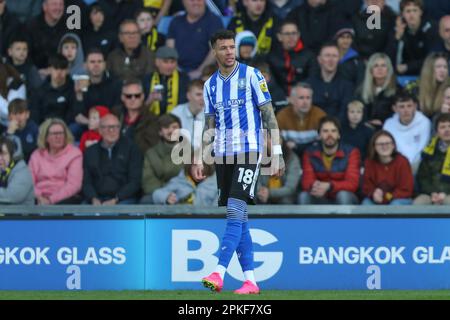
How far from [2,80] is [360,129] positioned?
4437mm

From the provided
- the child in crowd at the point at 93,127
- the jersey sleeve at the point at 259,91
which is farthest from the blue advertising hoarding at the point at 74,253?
the child in crowd at the point at 93,127

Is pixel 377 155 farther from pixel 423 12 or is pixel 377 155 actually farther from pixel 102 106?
pixel 102 106

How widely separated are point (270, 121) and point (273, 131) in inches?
3.6

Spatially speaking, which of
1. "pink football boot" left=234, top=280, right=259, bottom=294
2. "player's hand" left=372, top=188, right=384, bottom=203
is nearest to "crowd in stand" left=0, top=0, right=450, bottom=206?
"player's hand" left=372, top=188, right=384, bottom=203

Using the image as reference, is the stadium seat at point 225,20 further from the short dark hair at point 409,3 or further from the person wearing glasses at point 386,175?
the person wearing glasses at point 386,175

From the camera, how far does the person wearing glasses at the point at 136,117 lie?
40.4 ft

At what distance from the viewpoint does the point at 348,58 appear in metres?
12.8

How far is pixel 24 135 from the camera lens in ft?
41.1

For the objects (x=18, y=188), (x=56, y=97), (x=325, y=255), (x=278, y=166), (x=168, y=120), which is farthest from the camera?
(x=56, y=97)

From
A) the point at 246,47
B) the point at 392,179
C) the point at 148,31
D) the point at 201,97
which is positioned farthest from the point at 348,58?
the point at 148,31

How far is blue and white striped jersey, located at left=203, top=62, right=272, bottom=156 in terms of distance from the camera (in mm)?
8828

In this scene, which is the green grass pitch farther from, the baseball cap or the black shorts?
the baseball cap

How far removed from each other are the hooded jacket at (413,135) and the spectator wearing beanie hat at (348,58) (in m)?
Answer: 0.80

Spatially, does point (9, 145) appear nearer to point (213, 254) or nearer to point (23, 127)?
point (23, 127)
